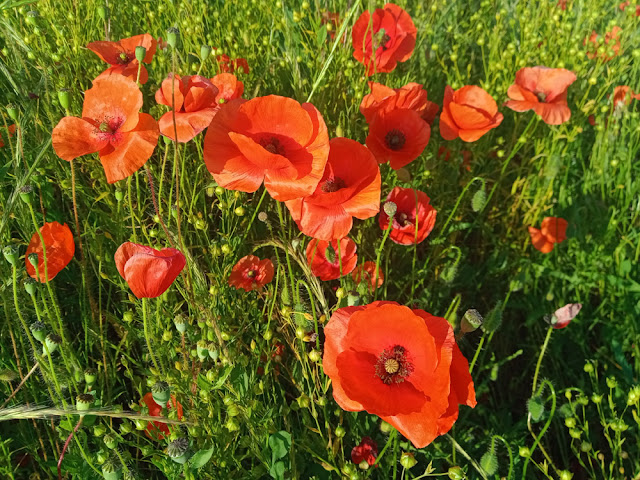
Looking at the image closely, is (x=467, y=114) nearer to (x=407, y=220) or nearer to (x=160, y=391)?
(x=407, y=220)

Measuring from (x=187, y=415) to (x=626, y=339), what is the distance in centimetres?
170

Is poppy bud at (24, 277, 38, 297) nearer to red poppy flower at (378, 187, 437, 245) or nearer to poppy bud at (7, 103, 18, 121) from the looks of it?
poppy bud at (7, 103, 18, 121)

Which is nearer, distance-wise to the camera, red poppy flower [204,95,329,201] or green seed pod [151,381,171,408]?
green seed pod [151,381,171,408]

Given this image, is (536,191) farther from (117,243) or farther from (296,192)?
(117,243)

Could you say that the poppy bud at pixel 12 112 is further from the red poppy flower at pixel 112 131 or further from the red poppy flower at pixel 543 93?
the red poppy flower at pixel 543 93

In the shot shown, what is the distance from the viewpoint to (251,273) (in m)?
1.51

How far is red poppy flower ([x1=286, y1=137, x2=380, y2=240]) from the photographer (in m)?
1.34

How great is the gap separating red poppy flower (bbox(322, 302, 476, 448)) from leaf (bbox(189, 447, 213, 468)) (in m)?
0.31

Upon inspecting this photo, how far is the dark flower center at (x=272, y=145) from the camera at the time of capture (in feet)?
4.52

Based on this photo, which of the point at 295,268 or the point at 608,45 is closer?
the point at 295,268

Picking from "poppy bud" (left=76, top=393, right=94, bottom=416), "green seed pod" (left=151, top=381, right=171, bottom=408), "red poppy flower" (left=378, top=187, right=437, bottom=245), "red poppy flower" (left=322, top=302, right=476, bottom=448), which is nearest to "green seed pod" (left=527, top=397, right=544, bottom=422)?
"red poppy flower" (left=322, top=302, right=476, bottom=448)

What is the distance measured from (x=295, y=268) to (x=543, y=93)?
53.8 inches

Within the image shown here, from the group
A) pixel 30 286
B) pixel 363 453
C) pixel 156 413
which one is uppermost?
pixel 30 286

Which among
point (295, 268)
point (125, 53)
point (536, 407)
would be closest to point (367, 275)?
point (295, 268)
